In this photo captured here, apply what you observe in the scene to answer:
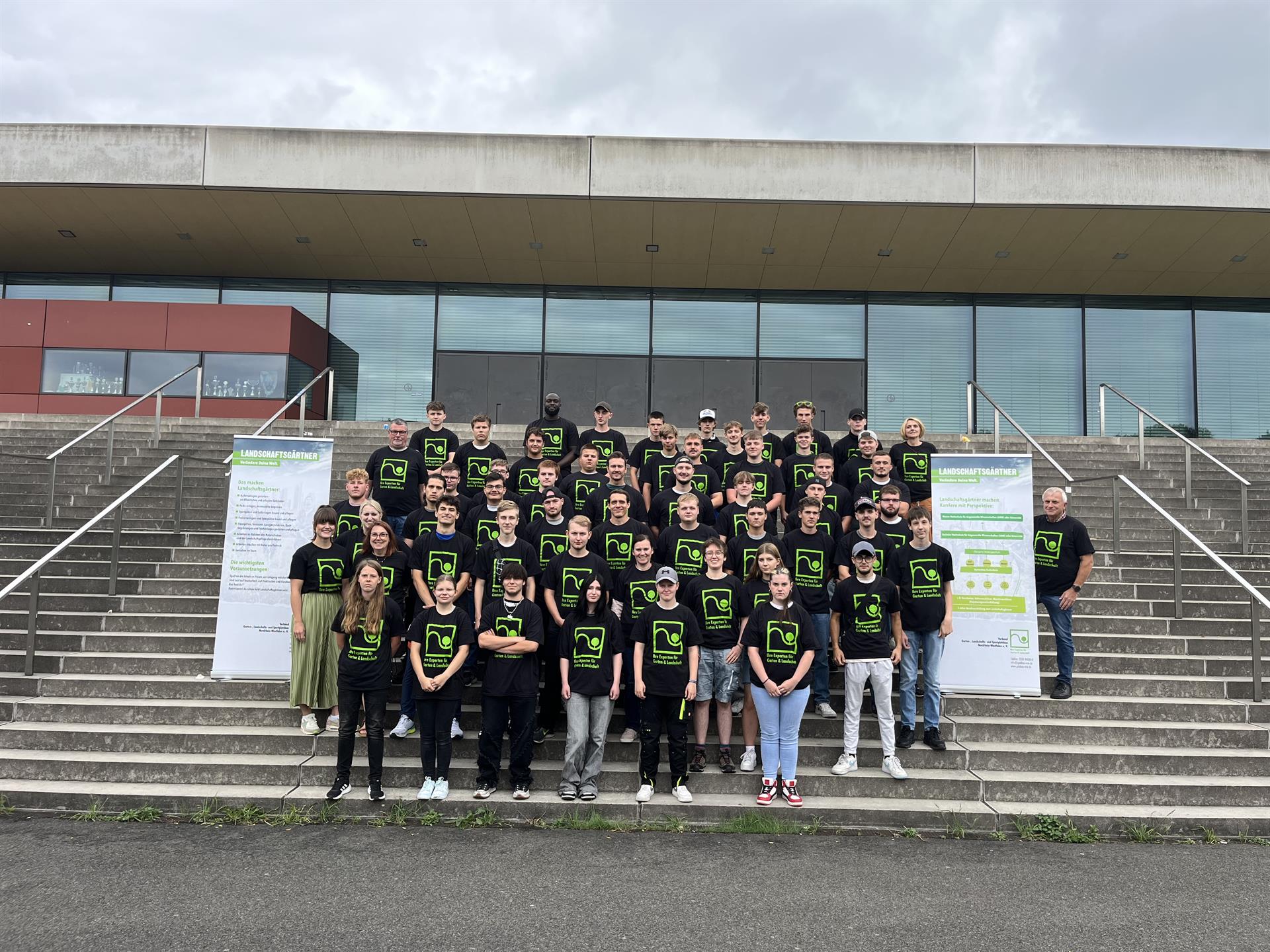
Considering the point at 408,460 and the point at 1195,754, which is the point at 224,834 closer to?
the point at 408,460

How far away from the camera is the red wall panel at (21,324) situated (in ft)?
50.9

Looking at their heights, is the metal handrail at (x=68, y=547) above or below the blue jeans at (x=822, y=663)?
above

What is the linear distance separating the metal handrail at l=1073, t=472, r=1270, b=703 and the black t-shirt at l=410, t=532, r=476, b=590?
21.2ft

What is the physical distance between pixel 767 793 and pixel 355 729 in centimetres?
298

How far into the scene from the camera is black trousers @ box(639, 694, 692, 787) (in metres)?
6.04

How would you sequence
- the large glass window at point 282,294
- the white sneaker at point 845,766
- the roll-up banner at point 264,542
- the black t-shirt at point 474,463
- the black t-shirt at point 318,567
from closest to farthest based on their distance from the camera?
1. the white sneaker at point 845,766
2. the black t-shirt at point 318,567
3. the roll-up banner at point 264,542
4. the black t-shirt at point 474,463
5. the large glass window at point 282,294

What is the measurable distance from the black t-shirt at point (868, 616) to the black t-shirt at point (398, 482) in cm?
417

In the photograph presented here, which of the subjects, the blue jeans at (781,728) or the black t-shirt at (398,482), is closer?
the blue jeans at (781,728)

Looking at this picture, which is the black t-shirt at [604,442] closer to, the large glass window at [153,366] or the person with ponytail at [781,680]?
the person with ponytail at [781,680]

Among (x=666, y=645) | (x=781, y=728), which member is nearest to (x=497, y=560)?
(x=666, y=645)

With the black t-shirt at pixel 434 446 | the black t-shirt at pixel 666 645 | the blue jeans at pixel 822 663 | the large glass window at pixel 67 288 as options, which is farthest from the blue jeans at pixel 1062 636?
the large glass window at pixel 67 288

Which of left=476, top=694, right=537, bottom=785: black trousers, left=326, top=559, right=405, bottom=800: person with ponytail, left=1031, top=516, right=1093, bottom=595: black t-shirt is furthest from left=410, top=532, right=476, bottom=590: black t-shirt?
left=1031, top=516, right=1093, bottom=595: black t-shirt

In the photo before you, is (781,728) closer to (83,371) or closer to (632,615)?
(632,615)

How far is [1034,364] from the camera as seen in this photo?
17.0m
